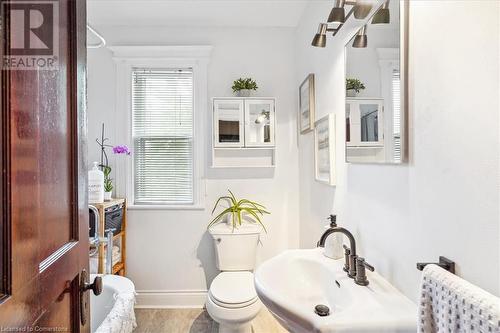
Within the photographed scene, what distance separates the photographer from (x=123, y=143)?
7.92 ft

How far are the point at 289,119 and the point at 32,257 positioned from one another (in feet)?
7.00

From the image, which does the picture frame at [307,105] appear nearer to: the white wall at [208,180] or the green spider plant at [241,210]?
the white wall at [208,180]

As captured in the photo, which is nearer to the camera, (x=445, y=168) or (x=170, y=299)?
(x=445, y=168)

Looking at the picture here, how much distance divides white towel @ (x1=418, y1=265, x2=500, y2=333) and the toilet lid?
3.98ft

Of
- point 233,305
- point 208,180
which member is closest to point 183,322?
point 233,305

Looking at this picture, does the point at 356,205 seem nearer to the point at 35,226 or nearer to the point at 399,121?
the point at 399,121

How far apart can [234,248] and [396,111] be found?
1616mm

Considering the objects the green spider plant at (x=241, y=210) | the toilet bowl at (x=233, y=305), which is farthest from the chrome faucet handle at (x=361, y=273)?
the green spider plant at (x=241, y=210)

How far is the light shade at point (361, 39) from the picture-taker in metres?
1.19

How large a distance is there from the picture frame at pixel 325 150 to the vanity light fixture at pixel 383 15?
54 cm

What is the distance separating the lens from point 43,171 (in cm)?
63

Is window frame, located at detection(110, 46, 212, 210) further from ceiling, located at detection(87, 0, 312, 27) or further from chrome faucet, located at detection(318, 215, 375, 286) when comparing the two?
chrome faucet, located at detection(318, 215, 375, 286)

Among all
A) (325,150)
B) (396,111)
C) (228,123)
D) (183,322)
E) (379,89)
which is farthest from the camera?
(228,123)

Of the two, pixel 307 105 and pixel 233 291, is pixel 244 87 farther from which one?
pixel 233 291
